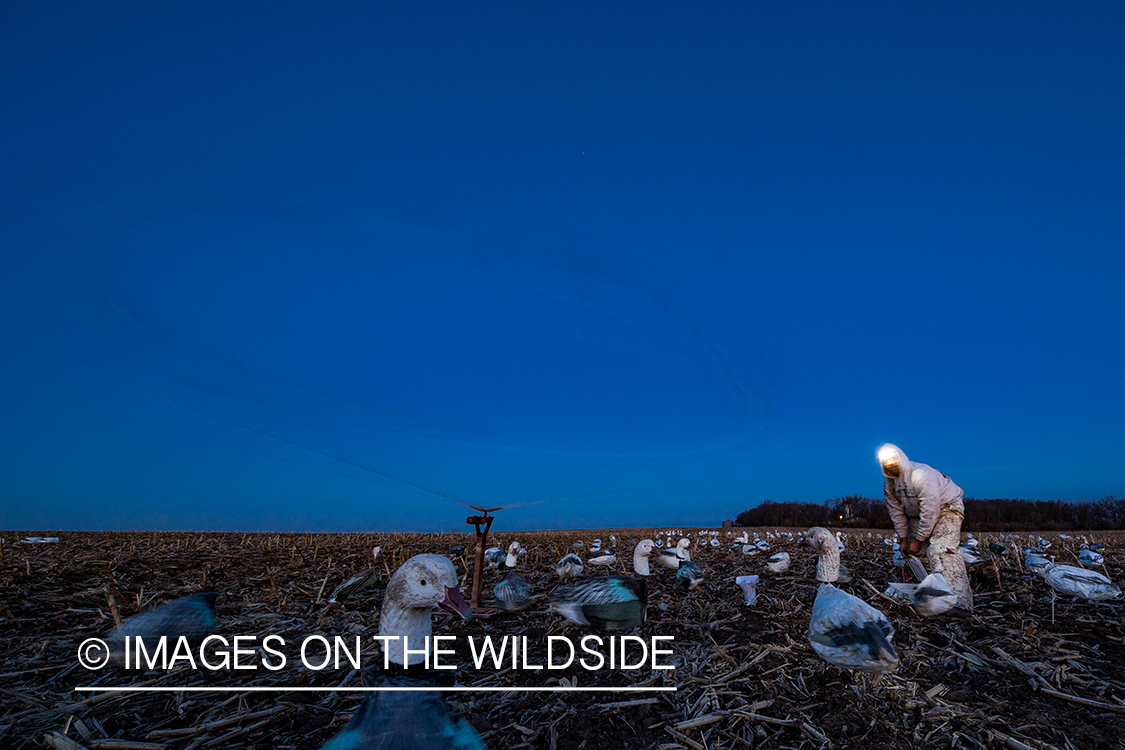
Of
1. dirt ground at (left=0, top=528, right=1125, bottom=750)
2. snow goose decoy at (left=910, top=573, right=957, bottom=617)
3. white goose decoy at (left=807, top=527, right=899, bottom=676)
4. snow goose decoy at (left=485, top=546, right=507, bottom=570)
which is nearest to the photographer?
dirt ground at (left=0, top=528, right=1125, bottom=750)

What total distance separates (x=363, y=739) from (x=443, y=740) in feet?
1.69

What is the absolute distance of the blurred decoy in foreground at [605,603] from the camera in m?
5.71

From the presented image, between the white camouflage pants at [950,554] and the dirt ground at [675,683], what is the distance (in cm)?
37

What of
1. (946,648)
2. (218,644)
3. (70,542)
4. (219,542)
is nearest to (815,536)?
(946,648)

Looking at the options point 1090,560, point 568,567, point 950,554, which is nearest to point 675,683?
point 568,567

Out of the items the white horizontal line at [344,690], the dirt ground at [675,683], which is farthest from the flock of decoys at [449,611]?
the dirt ground at [675,683]

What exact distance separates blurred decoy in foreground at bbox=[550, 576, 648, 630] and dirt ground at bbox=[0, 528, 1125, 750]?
1.79 ft

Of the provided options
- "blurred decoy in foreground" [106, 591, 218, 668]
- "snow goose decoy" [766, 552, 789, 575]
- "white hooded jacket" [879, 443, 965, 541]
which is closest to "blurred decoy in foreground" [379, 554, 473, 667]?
"blurred decoy in foreground" [106, 591, 218, 668]

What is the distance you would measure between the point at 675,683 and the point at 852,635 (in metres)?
1.70

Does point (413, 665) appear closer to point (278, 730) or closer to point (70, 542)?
point (278, 730)

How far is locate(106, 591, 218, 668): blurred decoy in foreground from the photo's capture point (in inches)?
208

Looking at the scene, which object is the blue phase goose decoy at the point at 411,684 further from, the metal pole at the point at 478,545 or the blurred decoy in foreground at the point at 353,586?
the blurred decoy in foreground at the point at 353,586

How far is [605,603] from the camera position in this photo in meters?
5.70

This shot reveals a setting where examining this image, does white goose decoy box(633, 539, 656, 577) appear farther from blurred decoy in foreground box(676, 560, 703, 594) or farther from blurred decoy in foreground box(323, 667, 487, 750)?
blurred decoy in foreground box(323, 667, 487, 750)
